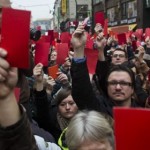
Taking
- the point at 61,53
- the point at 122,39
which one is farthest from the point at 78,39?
the point at 122,39

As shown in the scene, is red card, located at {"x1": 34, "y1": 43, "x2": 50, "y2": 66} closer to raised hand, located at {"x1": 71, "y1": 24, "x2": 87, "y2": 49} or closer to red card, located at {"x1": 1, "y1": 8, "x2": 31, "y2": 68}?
raised hand, located at {"x1": 71, "y1": 24, "x2": 87, "y2": 49}

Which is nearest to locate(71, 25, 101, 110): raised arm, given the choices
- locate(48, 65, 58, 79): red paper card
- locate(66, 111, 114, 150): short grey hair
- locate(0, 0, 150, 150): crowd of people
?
locate(0, 0, 150, 150): crowd of people

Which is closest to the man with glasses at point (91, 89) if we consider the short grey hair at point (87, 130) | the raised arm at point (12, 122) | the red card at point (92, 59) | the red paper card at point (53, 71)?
the red card at point (92, 59)

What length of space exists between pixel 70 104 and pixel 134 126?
7.27 feet

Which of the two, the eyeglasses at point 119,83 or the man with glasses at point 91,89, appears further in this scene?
the eyeglasses at point 119,83

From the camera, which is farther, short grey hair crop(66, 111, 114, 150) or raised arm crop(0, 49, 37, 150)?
short grey hair crop(66, 111, 114, 150)

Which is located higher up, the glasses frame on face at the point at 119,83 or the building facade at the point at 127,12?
the building facade at the point at 127,12

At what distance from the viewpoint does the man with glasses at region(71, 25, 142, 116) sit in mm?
2893

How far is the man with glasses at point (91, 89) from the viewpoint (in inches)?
114

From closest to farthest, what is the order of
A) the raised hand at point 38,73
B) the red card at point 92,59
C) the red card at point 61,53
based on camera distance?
1. the raised hand at point 38,73
2. the red card at point 92,59
3. the red card at point 61,53

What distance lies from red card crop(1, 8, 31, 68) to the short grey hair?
88 cm

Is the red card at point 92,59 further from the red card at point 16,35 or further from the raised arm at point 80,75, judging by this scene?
the red card at point 16,35

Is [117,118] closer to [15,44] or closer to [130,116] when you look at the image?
[130,116]


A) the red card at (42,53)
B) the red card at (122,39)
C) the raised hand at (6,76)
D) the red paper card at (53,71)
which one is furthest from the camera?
the red card at (122,39)
